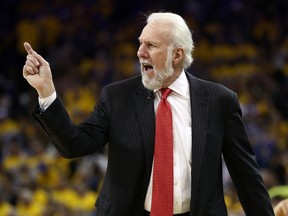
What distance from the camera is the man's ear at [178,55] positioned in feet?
11.5

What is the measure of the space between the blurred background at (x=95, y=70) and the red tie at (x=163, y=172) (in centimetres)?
318

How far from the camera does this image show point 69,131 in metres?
3.27

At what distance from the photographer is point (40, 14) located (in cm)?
1309

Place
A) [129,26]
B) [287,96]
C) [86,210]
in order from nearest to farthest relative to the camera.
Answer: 1. [86,210]
2. [287,96]
3. [129,26]

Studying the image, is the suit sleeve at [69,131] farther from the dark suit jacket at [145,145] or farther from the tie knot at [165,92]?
the tie knot at [165,92]

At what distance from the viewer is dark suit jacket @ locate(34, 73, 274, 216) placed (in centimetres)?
338

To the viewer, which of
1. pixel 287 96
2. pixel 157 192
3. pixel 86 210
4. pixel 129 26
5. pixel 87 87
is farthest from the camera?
pixel 129 26

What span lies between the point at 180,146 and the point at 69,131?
52cm

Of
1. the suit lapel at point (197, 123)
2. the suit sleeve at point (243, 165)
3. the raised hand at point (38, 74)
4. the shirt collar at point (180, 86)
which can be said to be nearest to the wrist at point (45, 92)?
the raised hand at point (38, 74)

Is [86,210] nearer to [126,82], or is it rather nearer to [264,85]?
[264,85]

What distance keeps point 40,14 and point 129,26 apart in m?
1.62

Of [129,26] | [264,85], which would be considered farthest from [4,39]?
[264,85]

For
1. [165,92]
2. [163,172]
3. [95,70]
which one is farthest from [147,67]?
[95,70]

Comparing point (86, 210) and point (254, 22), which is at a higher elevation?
point (254, 22)
